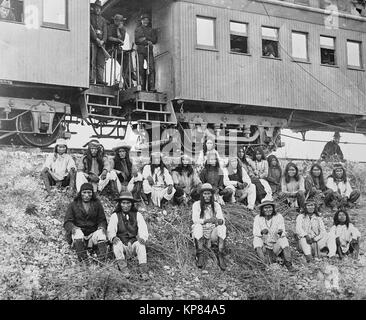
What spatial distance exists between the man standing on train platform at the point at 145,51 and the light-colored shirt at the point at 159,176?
3.19 metres

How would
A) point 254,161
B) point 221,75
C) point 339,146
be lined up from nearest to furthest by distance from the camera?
point 254,161
point 221,75
point 339,146

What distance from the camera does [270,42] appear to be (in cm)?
1202

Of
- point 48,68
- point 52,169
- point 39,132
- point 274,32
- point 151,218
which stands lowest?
point 151,218

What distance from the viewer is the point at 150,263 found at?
22.3 feet

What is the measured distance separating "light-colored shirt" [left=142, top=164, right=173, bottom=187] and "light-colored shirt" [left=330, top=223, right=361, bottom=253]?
2.33 meters

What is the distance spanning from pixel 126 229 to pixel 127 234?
6 cm

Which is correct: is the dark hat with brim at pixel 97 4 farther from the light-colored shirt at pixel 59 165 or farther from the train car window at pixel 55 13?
the light-colored shirt at pixel 59 165

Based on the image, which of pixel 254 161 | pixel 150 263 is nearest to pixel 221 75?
pixel 254 161

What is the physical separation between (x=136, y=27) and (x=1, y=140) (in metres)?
3.77

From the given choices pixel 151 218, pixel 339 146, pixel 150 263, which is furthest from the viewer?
pixel 339 146

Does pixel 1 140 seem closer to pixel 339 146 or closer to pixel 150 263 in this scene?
pixel 150 263

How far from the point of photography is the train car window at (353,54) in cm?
1271

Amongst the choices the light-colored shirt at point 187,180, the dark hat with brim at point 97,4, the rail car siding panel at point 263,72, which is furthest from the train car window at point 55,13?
the light-colored shirt at point 187,180

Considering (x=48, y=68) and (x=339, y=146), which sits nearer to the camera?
(x=48, y=68)
